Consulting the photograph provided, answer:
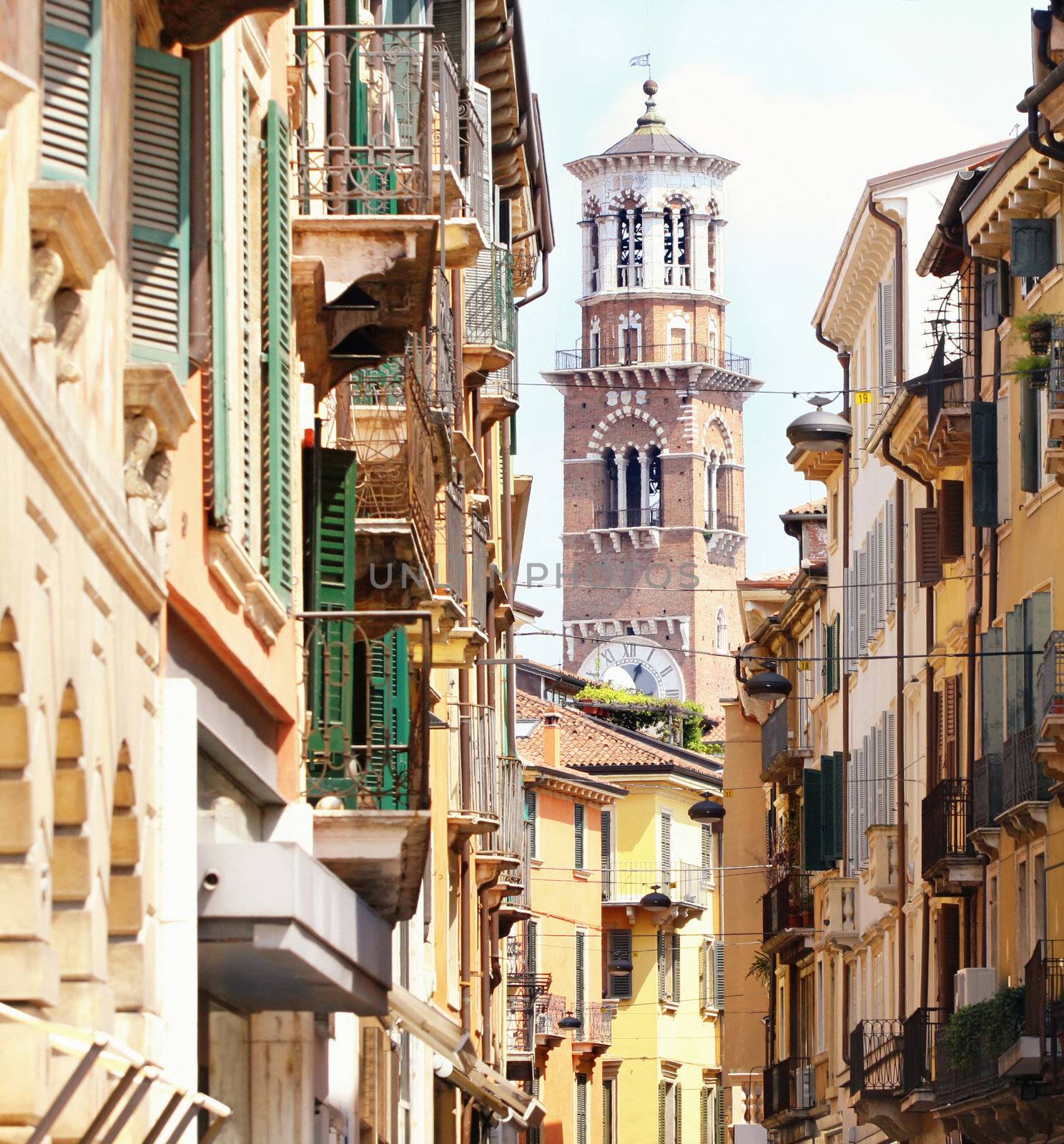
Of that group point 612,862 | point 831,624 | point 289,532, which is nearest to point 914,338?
point 831,624

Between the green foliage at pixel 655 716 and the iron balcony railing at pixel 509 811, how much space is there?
68217 mm

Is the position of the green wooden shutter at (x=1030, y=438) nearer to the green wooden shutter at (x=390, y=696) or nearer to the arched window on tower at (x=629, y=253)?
the green wooden shutter at (x=390, y=696)

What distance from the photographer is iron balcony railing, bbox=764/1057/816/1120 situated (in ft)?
169

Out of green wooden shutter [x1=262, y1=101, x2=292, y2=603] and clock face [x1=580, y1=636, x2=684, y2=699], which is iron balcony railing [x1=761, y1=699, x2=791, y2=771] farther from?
clock face [x1=580, y1=636, x2=684, y2=699]

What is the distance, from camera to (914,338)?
40906 millimetres

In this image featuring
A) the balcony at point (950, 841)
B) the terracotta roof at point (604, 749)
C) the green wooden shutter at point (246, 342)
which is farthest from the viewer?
the terracotta roof at point (604, 749)

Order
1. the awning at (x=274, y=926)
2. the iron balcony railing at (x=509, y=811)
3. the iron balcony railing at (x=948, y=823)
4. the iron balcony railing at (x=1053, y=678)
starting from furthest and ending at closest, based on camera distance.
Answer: the iron balcony railing at (x=509, y=811)
the iron balcony railing at (x=948, y=823)
the iron balcony railing at (x=1053, y=678)
the awning at (x=274, y=926)

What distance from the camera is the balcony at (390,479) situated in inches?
699

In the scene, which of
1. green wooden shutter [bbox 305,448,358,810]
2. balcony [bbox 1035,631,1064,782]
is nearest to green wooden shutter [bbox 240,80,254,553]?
green wooden shutter [bbox 305,448,358,810]

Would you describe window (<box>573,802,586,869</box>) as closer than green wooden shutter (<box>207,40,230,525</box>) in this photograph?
No

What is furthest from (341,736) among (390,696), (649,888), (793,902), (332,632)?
(649,888)

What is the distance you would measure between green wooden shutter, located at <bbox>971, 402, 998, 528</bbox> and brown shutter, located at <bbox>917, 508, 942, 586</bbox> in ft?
10.1

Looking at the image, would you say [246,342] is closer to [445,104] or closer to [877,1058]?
[445,104]

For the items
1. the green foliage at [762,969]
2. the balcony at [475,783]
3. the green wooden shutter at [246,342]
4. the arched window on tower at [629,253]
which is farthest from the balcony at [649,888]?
the arched window on tower at [629,253]
